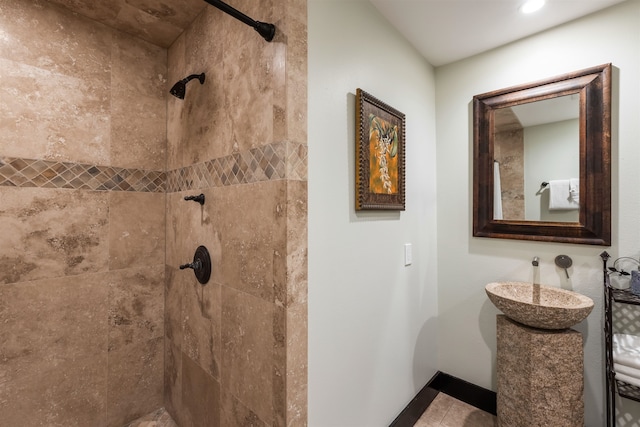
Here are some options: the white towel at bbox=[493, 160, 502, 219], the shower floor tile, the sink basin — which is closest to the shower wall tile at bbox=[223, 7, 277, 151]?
the sink basin

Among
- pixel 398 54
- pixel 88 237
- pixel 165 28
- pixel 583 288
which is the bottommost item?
pixel 583 288

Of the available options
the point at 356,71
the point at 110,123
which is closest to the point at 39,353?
the point at 110,123

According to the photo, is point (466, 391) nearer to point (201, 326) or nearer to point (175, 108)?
point (201, 326)

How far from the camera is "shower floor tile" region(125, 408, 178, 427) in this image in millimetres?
1696

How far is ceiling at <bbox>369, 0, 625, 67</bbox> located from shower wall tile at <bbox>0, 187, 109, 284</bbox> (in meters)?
1.97

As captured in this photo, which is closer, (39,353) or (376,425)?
(39,353)

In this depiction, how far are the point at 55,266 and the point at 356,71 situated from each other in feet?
6.11

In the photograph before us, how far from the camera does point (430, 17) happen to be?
161cm

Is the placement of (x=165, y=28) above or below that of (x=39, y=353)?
above

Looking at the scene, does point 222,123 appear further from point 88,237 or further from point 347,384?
point 347,384

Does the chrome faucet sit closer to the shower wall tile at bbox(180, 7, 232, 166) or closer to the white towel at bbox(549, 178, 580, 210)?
the white towel at bbox(549, 178, 580, 210)

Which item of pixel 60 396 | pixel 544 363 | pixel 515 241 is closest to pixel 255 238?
pixel 60 396

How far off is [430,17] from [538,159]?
1.12 m

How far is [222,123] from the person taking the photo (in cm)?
137
